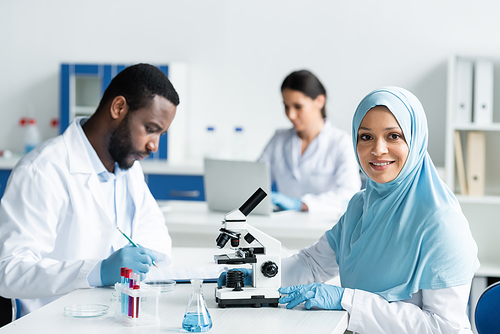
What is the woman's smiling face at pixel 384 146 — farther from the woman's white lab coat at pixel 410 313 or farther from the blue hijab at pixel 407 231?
the woman's white lab coat at pixel 410 313

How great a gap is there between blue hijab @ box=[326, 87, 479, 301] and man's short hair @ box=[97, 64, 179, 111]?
65cm

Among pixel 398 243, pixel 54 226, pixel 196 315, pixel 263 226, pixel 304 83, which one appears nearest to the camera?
pixel 196 315

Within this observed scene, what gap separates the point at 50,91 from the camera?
4590 mm

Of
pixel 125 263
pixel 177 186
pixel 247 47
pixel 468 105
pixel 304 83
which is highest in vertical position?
pixel 247 47

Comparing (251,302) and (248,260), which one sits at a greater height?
(248,260)

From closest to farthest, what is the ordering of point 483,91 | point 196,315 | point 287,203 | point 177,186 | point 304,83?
point 196,315, point 287,203, point 304,83, point 483,91, point 177,186

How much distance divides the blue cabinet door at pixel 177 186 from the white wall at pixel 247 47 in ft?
1.62

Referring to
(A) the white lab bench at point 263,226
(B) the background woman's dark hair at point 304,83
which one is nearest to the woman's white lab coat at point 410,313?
(A) the white lab bench at point 263,226

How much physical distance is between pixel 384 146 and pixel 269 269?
451mm

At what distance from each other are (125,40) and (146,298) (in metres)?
3.59

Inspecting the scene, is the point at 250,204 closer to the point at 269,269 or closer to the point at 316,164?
the point at 269,269

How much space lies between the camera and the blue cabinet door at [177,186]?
3951 millimetres

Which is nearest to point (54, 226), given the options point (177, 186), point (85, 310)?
point (85, 310)

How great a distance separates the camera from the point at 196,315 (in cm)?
118
